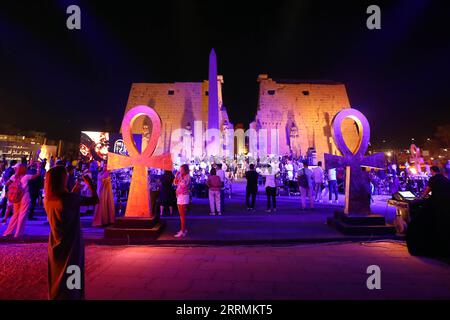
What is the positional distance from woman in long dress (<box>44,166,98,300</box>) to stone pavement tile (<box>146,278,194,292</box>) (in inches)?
36.4

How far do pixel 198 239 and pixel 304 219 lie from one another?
3.37 m

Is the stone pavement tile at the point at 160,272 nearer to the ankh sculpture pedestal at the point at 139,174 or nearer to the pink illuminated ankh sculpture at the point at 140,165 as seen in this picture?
the ankh sculpture pedestal at the point at 139,174

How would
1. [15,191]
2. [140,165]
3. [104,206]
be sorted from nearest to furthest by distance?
A: [15,191] → [140,165] → [104,206]

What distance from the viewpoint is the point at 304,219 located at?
7035mm

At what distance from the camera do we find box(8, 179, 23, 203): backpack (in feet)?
17.8

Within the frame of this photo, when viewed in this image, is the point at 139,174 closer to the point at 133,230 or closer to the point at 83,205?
the point at 133,230

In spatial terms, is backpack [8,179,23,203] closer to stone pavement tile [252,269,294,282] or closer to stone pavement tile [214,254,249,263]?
stone pavement tile [214,254,249,263]

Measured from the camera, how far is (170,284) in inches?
126

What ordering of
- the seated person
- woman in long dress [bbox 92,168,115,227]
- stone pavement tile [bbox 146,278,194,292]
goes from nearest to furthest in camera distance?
stone pavement tile [bbox 146,278,194,292]
the seated person
woman in long dress [bbox 92,168,115,227]

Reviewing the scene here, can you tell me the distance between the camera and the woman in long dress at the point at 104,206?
250 inches

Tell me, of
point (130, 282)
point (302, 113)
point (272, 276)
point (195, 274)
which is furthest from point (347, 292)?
point (302, 113)

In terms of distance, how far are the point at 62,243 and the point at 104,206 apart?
4.49m

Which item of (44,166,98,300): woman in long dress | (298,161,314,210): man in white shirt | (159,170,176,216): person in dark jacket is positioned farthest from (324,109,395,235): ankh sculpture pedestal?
(44,166,98,300): woman in long dress

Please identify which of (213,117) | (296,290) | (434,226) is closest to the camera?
(296,290)
